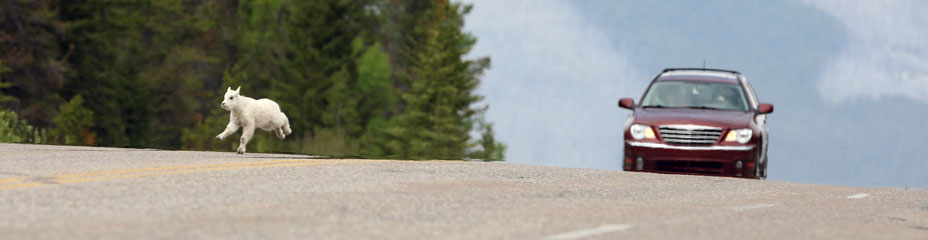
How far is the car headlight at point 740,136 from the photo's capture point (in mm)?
17891

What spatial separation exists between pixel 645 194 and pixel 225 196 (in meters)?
4.52

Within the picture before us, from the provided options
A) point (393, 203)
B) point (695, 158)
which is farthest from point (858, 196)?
point (393, 203)

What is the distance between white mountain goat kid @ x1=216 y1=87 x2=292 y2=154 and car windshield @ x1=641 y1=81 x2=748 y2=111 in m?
5.21

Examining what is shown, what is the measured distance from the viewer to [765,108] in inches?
741

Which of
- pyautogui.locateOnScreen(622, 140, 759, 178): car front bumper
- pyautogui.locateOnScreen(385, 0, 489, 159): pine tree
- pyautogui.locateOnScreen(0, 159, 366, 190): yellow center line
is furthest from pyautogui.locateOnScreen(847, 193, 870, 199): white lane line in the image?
pyautogui.locateOnScreen(385, 0, 489, 159): pine tree

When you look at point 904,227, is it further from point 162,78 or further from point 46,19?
point 162,78

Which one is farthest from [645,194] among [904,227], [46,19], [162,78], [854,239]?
[162,78]

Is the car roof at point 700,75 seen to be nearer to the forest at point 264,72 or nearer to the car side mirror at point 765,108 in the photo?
the car side mirror at point 765,108

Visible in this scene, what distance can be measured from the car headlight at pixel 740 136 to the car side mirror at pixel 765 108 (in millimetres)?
950

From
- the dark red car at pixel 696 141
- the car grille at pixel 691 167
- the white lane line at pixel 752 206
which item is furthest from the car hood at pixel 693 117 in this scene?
the white lane line at pixel 752 206

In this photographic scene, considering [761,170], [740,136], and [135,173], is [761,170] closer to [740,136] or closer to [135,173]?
[740,136]

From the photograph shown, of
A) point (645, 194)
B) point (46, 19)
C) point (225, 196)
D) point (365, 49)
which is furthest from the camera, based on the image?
point (365, 49)

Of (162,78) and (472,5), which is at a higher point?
(472,5)

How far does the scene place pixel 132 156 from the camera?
54.7ft
